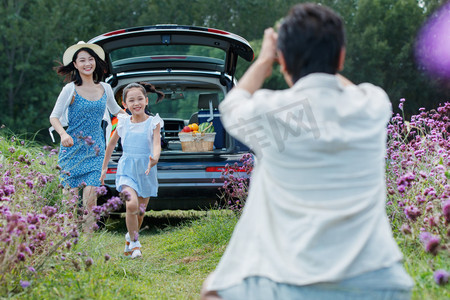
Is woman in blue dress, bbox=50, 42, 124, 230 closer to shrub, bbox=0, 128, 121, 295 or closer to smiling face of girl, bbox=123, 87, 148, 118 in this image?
smiling face of girl, bbox=123, 87, 148, 118

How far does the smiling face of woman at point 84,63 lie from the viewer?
5.43 m

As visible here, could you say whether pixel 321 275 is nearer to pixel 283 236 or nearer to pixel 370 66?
pixel 283 236

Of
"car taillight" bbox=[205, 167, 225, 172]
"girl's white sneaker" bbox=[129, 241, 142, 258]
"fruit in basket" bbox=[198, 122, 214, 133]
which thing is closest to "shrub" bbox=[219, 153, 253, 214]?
"car taillight" bbox=[205, 167, 225, 172]

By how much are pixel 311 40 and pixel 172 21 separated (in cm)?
3121

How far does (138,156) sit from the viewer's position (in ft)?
17.8

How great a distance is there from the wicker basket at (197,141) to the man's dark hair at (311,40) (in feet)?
16.6

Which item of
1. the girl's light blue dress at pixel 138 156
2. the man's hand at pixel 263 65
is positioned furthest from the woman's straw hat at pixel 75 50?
the man's hand at pixel 263 65

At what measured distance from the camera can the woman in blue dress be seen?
17.4ft

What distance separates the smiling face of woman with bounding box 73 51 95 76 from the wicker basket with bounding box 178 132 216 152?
1820 mm

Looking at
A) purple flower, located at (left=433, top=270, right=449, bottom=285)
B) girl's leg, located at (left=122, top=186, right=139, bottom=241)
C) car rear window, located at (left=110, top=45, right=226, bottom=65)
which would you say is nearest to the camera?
purple flower, located at (left=433, top=270, right=449, bottom=285)

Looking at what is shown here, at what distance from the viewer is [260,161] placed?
6.70 ft

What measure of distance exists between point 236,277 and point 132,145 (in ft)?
11.8

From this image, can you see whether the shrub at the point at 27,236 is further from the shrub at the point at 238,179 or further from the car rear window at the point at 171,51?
the car rear window at the point at 171,51

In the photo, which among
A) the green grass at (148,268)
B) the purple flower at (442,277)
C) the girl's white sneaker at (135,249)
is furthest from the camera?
the girl's white sneaker at (135,249)
